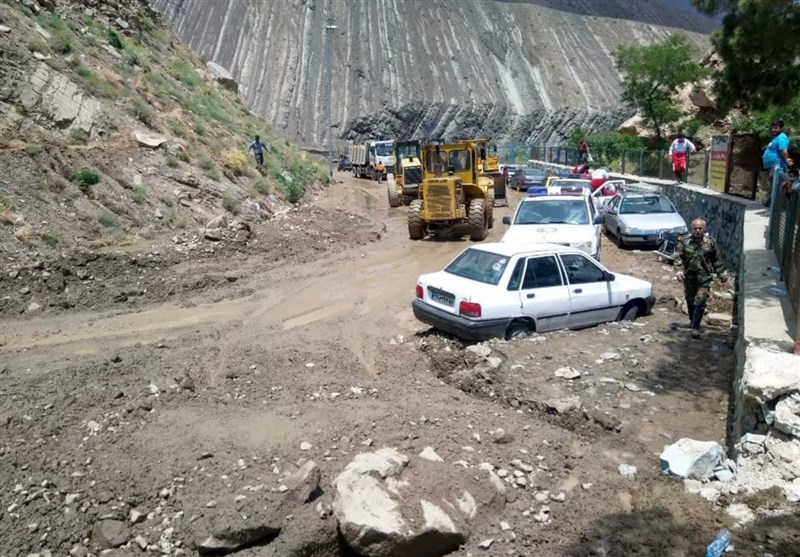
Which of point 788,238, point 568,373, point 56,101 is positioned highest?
point 56,101

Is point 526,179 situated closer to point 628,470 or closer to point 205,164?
point 205,164

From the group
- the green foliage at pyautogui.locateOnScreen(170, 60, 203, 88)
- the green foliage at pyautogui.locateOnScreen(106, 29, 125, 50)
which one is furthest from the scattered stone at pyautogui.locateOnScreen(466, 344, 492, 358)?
the green foliage at pyautogui.locateOnScreen(170, 60, 203, 88)

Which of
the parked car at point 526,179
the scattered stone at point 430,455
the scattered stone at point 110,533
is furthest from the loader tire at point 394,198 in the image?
the scattered stone at point 110,533

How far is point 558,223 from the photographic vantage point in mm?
13594

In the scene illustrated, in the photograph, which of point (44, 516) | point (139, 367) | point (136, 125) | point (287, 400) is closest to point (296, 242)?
point (136, 125)

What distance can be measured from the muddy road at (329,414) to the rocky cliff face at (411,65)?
51113 mm

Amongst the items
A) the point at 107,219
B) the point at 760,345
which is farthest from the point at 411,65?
the point at 760,345

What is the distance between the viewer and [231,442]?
6.16 meters

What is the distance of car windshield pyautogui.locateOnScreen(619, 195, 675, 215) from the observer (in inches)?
684

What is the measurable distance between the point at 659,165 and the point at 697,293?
1653 cm

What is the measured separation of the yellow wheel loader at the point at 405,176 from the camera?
80.2 ft

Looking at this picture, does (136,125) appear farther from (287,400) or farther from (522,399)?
(522,399)

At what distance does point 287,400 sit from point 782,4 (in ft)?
27.6

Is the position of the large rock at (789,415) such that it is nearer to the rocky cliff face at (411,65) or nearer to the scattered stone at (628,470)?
the scattered stone at (628,470)
